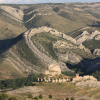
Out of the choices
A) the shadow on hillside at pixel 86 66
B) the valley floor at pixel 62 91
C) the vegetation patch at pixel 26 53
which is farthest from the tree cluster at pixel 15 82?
the shadow on hillside at pixel 86 66

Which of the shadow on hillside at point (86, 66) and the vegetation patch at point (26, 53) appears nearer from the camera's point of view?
the shadow on hillside at point (86, 66)

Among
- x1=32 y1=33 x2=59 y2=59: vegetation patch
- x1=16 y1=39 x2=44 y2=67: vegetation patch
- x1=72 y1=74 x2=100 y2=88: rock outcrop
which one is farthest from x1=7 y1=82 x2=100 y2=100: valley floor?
x1=32 y1=33 x2=59 y2=59: vegetation patch

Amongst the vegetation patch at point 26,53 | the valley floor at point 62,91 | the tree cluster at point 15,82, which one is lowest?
the tree cluster at point 15,82

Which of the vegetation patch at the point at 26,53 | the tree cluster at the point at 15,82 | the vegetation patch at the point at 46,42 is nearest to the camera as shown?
the tree cluster at the point at 15,82

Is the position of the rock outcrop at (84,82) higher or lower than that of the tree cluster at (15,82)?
higher

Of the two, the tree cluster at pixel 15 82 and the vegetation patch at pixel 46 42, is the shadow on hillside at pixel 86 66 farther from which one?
the tree cluster at pixel 15 82

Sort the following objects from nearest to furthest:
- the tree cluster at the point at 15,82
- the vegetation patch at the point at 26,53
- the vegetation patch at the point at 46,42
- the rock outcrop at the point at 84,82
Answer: the rock outcrop at the point at 84,82 < the tree cluster at the point at 15,82 < the vegetation patch at the point at 26,53 < the vegetation patch at the point at 46,42

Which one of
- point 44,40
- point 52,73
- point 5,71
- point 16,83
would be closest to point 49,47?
point 44,40

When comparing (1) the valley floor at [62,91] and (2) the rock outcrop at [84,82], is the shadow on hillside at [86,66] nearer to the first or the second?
(2) the rock outcrop at [84,82]

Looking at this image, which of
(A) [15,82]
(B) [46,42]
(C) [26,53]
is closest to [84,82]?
(A) [15,82]
